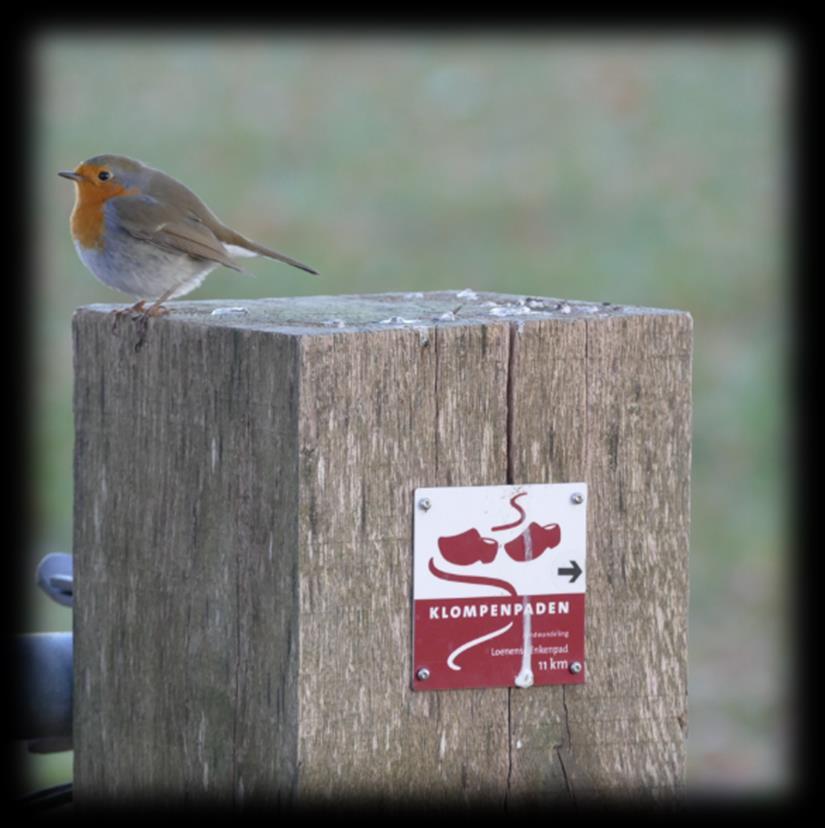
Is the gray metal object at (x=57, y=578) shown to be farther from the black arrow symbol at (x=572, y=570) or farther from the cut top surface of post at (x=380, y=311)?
the black arrow symbol at (x=572, y=570)

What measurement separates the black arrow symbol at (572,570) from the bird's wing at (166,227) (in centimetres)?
132

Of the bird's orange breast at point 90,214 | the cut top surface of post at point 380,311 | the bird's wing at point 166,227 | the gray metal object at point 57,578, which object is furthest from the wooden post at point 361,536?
the bird's orange breast at point 90,214

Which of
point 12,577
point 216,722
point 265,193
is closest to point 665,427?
point 216,722

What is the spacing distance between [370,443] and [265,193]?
772 centimetres

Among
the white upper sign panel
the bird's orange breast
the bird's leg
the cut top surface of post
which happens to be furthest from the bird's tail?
the white upper sign panel

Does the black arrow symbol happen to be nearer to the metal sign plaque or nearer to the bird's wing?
the metal sign plaque

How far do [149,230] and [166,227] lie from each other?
0.04m

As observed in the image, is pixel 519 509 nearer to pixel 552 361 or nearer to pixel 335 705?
pixel 552 361

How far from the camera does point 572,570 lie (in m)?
2.06

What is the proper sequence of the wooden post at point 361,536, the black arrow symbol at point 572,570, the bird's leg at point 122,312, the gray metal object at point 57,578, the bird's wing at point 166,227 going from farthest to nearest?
the bird's wing at point 166,227, the gray metal object at point 57,578, the bird's leg at point 122,312, the black arrow symbol at point 572,570, the wooden post at point 361,536

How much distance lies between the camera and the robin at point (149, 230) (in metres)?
3.19

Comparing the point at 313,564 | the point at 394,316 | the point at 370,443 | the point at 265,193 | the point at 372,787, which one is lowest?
the point at 372,787

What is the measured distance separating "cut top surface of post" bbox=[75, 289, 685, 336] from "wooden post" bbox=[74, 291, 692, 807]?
11mm

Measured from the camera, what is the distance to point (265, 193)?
375 inches
